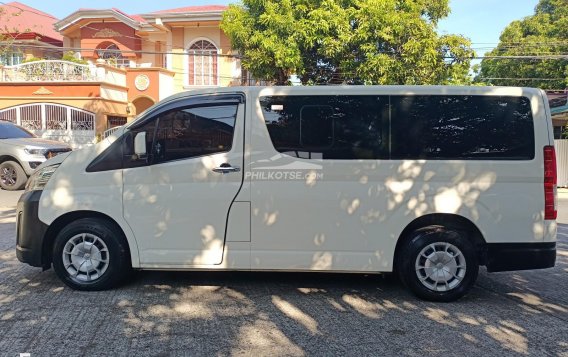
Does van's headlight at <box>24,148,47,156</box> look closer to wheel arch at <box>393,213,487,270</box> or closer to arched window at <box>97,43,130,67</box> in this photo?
wheel arch at <box>393,213,487,270</box>

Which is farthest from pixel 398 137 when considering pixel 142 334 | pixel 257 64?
pixel 257 64

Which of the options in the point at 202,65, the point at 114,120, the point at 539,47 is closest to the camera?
the point at 114,120

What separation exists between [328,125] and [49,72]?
18844 mm

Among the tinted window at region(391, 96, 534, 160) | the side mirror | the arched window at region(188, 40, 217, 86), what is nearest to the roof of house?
the arched window at region(188, 40, 217, 86)

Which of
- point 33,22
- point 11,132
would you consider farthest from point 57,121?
point 33,22

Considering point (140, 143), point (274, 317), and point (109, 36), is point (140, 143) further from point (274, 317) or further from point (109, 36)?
point (109, 36)

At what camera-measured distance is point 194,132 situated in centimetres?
503

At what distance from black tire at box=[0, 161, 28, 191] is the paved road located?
25.7 feet

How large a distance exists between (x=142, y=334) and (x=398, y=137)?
2.94 m

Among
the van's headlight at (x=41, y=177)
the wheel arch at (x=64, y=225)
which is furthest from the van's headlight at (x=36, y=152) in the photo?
the wheel arch at (x=64, y=225)

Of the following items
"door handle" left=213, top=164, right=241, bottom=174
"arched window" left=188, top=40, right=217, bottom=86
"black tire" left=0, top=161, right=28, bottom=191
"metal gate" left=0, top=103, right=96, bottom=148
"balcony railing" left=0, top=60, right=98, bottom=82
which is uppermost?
"arched window" left=188, top=40, right=217, bottom=86

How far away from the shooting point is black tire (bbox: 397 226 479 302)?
4.88 metres

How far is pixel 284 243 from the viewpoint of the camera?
494 cm

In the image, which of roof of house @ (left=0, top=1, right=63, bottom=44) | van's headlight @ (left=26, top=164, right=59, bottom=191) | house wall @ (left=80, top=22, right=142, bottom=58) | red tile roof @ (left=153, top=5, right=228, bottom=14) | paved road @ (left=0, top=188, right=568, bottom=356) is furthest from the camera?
roof of house @ (left=0, top=1, right=63, bottom=44)
